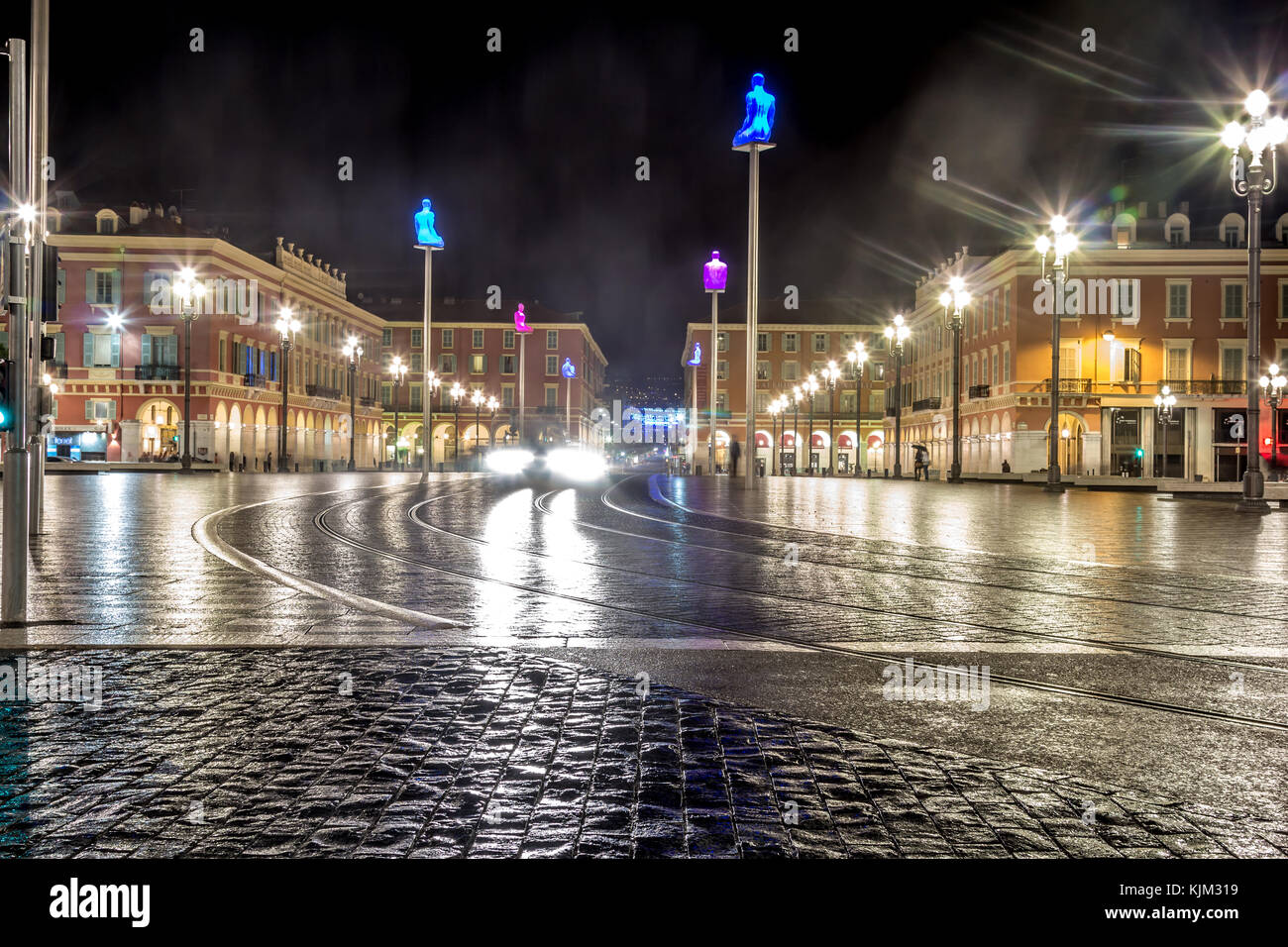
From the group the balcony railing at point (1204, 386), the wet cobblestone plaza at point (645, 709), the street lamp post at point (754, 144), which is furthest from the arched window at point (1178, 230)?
the wet cobblestone plaza at point (645, 709)

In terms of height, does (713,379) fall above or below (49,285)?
above

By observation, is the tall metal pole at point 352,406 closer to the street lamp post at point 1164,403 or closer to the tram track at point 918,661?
the street lamp post at point 1164,403

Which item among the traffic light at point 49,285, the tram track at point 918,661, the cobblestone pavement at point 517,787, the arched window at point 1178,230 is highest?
the arched window at point 1178,230

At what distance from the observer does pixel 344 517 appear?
20656 mm

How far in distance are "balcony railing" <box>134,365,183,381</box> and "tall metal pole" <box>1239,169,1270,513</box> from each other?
53.0 metres

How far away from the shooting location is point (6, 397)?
25.0ft

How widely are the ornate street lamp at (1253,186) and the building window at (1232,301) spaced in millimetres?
41103

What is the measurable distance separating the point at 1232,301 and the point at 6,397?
6476 centimetres

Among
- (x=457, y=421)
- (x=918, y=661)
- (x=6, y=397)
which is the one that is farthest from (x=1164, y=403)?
(x=6, y=397)

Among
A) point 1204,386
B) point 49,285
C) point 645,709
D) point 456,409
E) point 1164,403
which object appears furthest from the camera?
point 456,409

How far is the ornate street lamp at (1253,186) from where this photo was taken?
69.0ft

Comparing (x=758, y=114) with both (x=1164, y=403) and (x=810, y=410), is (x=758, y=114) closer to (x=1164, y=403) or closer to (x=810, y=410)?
(x=1164, y=403)
